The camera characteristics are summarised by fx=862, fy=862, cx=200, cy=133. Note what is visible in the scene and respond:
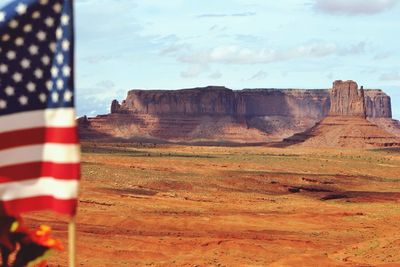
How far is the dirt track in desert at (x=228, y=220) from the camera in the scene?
2519 cm

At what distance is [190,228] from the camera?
31938mm

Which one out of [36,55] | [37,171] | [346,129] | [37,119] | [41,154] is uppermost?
[36,55]

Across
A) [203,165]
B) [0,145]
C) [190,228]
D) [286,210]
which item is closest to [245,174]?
[203,165]

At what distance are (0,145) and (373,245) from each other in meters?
22.8

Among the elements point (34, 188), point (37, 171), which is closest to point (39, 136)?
point (37, 171)

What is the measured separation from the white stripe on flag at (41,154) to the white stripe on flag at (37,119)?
15 cm

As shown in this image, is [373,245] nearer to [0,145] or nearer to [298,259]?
[298,259]

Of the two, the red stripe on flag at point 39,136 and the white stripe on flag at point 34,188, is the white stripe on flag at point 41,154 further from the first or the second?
the white stripe on flag at point 34,188

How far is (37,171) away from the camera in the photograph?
6.29 metres

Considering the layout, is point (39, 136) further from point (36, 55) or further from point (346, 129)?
point (346, 129)

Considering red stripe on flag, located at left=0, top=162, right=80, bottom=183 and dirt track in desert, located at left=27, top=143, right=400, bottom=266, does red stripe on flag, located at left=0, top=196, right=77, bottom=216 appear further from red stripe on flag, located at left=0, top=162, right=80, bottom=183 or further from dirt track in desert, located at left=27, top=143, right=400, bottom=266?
dirt track in desert, located at left=27, top=143, right=400, bottom=266

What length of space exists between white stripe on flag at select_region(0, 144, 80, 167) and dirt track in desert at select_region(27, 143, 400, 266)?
52.9ft

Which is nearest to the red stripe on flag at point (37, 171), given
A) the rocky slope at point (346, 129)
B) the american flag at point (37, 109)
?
the american flag at point (37, 109)

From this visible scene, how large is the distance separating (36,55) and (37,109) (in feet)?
1.28
